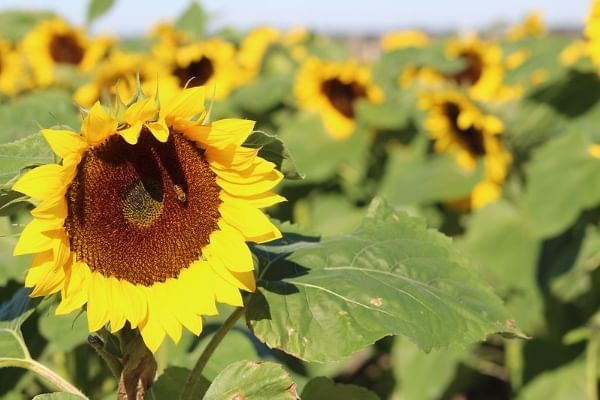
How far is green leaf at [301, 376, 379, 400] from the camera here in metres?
1.64

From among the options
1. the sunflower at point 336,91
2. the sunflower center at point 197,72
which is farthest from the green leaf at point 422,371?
the sunflower center at point 197,72

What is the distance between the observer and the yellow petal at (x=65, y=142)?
3.79 feet

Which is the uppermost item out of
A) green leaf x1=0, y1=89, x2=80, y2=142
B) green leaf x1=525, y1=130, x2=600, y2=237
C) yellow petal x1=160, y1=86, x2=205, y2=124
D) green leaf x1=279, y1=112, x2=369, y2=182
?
yellow petal x1=160, y1=86, x2=205, y2=124

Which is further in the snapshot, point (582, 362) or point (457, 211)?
point (457, 211)

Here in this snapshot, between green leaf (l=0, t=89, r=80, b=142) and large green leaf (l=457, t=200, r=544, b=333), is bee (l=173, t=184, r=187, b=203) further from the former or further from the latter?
large green leaf (l=457, t=200, r=544, b=333)

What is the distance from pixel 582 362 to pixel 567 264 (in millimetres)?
310

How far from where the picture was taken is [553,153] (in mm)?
3186

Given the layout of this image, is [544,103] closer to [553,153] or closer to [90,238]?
[553,153]

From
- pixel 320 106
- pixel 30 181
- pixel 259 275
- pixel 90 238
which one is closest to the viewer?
pixel 30 181

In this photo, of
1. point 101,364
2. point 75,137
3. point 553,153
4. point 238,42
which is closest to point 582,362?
point 553,153

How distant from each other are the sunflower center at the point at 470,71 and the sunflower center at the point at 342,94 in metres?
0.54

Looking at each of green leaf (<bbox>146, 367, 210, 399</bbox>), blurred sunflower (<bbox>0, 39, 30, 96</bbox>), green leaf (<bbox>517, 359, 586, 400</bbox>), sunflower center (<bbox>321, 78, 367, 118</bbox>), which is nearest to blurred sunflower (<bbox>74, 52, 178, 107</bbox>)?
blurred sunflower (<bbox>0, 39, 30, 96</bbox>)

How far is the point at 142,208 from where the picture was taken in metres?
1.31

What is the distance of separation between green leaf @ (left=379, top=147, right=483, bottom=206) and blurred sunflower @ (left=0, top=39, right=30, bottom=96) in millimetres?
1983
